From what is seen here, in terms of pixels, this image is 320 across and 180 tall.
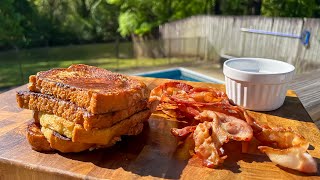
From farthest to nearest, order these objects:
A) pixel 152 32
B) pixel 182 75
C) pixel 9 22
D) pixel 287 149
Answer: pixel 152 32 → pixel 9 22 → pixel 182 75 → pixel 287 149

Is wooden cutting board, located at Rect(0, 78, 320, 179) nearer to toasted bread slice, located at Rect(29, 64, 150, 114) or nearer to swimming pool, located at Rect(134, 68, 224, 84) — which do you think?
toasted bread slice, located at Rect(29, 64, 150, 114)

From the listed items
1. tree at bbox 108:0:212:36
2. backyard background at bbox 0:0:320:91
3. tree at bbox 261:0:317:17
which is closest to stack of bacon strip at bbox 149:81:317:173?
backyard background at bbox 0:0:320:91

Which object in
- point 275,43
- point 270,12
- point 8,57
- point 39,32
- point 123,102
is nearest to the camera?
point 123,102

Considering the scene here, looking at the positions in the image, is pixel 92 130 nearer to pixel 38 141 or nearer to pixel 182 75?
pixel 38 141

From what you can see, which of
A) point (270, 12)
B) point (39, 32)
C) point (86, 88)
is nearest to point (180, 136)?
point (86, 88)

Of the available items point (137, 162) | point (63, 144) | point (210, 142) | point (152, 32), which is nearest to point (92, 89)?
point (63, 144)

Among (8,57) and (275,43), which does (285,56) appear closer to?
(275,43)

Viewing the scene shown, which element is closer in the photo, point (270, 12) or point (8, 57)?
point (270, 12)
